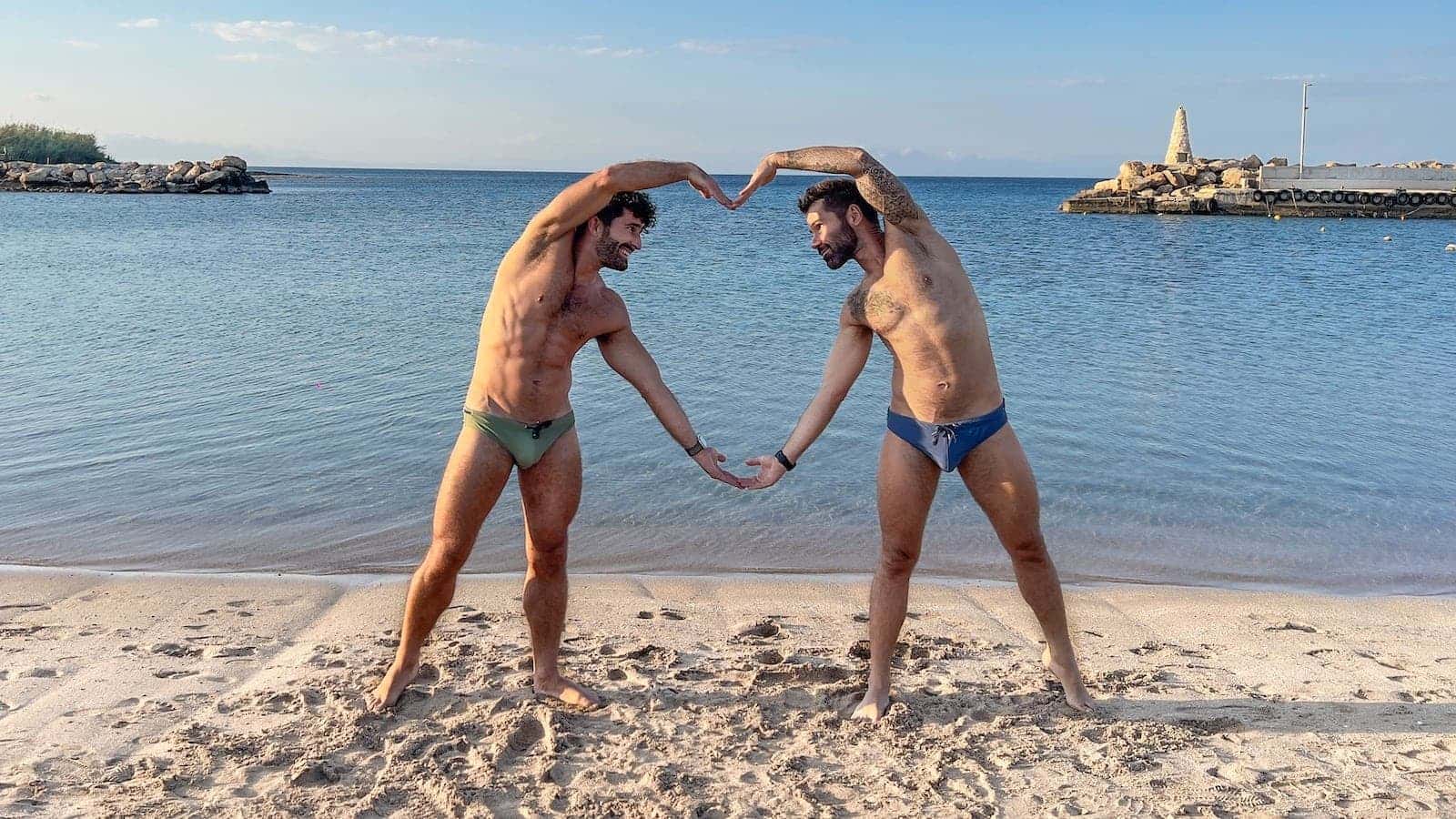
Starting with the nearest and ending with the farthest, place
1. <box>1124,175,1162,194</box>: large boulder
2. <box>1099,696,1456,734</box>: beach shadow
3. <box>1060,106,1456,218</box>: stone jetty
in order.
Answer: <box>1099,696,1456,734</box>: beach shadow → <box>1060,106,1456,218</box>: stone jetty → <box>1124,175,1162,194</box>: large boulder

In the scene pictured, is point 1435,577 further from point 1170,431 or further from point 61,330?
point 61,330

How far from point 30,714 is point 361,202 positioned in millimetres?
72621

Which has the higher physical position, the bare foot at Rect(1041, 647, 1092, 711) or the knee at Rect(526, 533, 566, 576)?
the knee at Rect(526, 533, 566, 576)

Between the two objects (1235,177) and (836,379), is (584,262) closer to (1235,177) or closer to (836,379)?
(836,379)

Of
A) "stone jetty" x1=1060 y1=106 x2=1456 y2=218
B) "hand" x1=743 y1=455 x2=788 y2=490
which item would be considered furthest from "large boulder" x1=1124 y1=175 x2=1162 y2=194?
"hand" x1=743 y1=455 x2=788 y2=490

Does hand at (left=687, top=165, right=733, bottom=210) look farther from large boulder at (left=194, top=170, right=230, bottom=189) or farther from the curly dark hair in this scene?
large boulder at (left=194, top=170, right=230, bottom=189)

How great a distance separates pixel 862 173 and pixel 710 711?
7.69 feet

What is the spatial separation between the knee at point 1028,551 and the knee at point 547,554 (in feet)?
6.18

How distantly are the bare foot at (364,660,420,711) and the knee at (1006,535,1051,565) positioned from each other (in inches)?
102

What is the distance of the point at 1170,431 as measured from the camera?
35.9ft

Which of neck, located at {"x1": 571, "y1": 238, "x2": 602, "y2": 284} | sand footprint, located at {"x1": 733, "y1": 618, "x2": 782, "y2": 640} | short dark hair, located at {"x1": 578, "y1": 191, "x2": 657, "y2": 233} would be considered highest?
short dark hair, located at {"x1": 578, "y1": 191, "x2": 657, "y2": 233}

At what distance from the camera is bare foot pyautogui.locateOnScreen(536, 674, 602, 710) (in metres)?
4.77

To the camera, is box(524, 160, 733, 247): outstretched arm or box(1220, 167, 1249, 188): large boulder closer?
box(524, 160, 733, 247): outstretched arm

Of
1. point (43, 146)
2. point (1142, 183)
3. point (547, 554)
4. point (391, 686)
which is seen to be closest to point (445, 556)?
point (547, 554)
